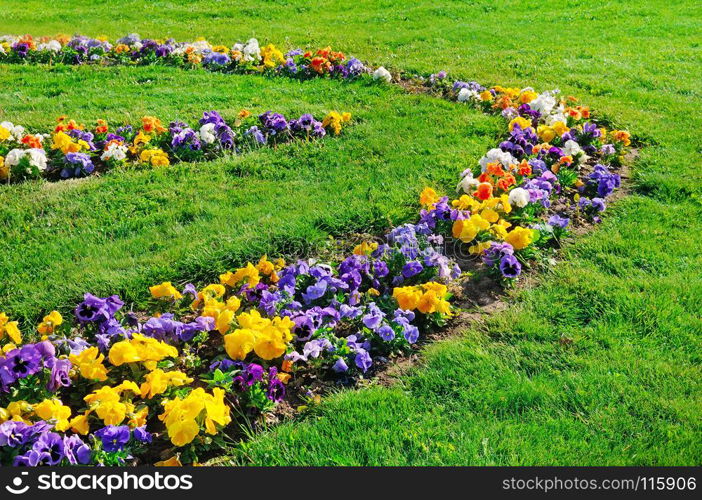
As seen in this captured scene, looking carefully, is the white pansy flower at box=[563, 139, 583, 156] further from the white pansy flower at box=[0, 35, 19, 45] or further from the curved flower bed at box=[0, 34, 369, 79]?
the white pansy flower at box=[0, 35, 19, 45]

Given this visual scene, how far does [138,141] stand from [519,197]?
138 inches

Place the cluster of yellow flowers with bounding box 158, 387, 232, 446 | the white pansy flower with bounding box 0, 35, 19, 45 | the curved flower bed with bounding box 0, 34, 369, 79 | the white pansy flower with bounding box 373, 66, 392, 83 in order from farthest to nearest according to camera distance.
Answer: the white pansy flower with bounding box 0, 35, 19, 45 < the curved flower bed with bounding box 0, 34, 369, 79 < the white pansy flower with bounding box 373, 66, 392, 83 < the cluster of yellow flowers with bounding box 158, 387, 232, 446

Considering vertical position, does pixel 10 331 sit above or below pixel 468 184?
below

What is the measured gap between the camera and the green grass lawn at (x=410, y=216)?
3391 millimetres

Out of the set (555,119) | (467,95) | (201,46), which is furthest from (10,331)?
(201,46)

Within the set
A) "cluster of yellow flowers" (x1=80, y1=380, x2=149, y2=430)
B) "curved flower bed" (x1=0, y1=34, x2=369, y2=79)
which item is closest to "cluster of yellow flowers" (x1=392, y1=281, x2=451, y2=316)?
Result: "cluster of yellow flowers" (x1=80, y1=380, x2=149, y2=430)

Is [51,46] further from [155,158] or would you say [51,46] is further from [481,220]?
[481,220]

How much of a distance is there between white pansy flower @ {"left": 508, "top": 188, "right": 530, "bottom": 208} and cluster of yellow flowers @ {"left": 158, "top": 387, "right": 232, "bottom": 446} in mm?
A: 2685

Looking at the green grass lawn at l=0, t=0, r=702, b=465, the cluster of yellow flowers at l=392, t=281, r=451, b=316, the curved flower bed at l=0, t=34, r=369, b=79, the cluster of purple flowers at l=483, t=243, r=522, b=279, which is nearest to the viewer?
the green grass lawn at l=0, t=0, r=702, b=465

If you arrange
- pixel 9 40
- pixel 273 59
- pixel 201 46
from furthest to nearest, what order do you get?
pixel 9 40, pixel 201 46, pixel 273 59

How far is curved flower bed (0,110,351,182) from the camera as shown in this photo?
20.2 feet

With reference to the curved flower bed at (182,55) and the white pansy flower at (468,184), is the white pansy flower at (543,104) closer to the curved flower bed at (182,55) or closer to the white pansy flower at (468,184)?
the white pansy flower at (468,184)

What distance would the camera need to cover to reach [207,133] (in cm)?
654

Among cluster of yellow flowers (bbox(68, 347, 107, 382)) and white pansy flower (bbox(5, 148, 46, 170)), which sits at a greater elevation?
white pansy flower (bbox(5, 148, 46, 170))
